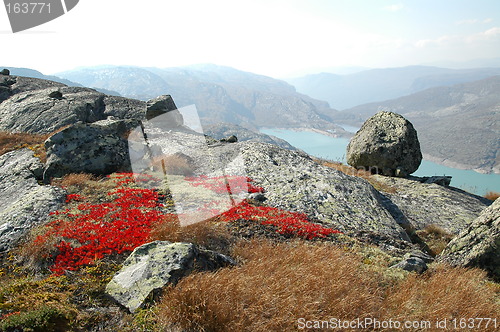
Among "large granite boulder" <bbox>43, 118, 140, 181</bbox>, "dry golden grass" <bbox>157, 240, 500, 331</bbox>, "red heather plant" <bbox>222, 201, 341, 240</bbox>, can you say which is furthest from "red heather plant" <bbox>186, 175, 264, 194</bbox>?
"dry golden grass" <bbox>157, 240, 500, 331</bbox>

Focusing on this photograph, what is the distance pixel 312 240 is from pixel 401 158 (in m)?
21.7

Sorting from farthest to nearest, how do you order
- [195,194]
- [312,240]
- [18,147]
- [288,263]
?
[18,147], [195,194], [312,240], [288,263]

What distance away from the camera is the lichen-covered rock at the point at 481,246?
35.3 feet

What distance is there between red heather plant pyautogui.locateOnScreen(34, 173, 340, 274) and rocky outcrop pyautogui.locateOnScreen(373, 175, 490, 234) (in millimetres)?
9799

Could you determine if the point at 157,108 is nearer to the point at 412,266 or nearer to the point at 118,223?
the point at 118,223

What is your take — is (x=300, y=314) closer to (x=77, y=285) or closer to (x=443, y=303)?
(x=443, y=303)

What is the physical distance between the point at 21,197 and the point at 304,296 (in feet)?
45.2

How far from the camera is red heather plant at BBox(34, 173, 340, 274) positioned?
8.66m

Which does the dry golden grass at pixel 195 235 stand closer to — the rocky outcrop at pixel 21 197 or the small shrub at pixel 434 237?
the rocky outcrop at pixel 21 197

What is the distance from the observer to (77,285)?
721cm

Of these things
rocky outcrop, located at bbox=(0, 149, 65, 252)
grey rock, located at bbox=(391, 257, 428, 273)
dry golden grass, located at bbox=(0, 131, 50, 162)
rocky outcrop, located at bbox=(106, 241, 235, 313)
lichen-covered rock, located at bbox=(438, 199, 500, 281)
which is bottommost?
lichen-covered rock, located at bbox=(438, 199, 500, 281)

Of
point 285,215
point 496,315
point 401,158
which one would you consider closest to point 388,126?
point 401,158

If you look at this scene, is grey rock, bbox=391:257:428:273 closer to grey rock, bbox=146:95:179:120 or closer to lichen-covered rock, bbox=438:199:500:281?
lichen-covered rock, bbox=438:199:500:281

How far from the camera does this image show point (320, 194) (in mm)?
18109
